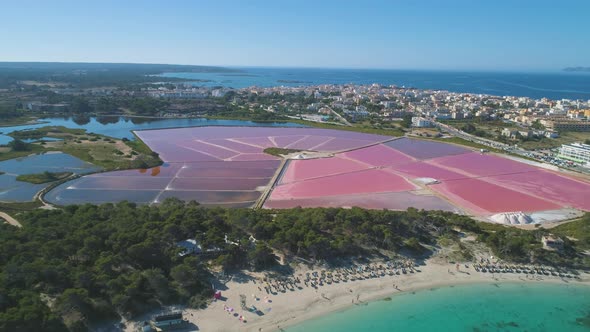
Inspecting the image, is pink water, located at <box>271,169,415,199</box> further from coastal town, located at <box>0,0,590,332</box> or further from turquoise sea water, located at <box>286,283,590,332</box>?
turquoise sea water, located at <box>286,283,590,332</box>

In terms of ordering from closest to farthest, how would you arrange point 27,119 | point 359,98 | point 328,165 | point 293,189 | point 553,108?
point 293,189
point 328,165
point 27,119
point 553,108
point 359,98

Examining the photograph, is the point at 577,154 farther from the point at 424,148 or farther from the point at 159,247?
the point at 159,247

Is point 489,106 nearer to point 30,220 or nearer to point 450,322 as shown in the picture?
point 450,322

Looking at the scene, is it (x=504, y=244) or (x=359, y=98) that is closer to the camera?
(x=504, y=244)

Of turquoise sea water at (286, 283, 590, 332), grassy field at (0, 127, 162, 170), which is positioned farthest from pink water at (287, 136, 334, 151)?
turquoise sea water at (286, 283, 590, 332)

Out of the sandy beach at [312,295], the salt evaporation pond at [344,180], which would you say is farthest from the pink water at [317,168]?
the sandy beach at [312,295]

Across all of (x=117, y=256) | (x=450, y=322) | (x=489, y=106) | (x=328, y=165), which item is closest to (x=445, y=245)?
(x=450, y=322)

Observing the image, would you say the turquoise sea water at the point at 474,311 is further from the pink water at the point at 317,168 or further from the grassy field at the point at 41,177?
the grassy field at the point at 41,177
